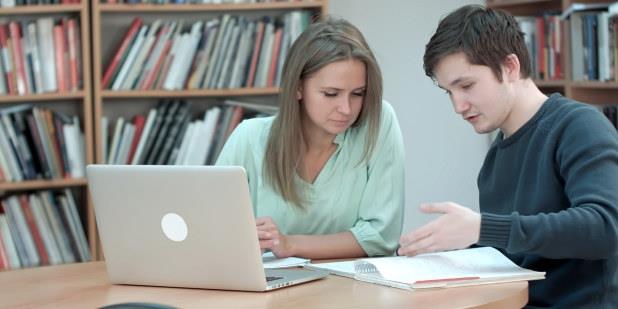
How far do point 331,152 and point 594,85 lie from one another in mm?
1604

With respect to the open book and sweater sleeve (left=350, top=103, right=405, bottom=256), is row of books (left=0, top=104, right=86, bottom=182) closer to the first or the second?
sweater sleeve (left=350, top=103, right=405, bottom=256)

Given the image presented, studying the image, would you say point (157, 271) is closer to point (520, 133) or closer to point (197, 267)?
point (197, 267)

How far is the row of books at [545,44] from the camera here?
4.14 m

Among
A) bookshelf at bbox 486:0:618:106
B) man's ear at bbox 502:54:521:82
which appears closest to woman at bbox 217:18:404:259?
man's ear at bbox 502:54:521:82

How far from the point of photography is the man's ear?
214 cm

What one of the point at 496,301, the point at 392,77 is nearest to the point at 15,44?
the point at 392,77

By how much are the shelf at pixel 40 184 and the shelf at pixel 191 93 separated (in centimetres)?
33

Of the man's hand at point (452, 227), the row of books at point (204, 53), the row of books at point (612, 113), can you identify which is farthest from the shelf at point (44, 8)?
the man's hand at point (452, 227)

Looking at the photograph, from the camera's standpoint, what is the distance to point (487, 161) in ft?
7.70

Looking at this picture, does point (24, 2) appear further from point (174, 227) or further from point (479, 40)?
point (479, 40)

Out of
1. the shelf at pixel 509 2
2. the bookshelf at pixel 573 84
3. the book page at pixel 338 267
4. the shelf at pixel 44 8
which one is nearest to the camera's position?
the book page at pixel 338 267

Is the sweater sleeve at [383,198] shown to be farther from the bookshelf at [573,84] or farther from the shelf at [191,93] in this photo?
the bookshelf at [573,84]

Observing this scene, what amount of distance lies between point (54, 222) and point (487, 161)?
2.07 meters

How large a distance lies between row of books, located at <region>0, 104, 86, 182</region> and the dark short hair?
6.64 ft
